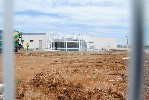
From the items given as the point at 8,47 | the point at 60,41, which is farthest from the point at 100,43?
the point at 8,47

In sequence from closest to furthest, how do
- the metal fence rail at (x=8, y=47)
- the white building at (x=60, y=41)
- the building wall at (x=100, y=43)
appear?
the metal fence rail at (x=8, y=47)
the white building at (x=60, y=41)
the building wall at (x=100, y=43)

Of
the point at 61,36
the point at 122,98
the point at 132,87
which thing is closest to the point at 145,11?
the point at 132,87

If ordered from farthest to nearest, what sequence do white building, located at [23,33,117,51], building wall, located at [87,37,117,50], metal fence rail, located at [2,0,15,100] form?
building wall, located at [87,37,117,50]
white building, located at [23,33,117,51]
metal fence rail, located at [2,0,15,100]

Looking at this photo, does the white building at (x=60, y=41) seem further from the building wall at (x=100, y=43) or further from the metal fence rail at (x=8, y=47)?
the metal fence rail at (x=8, y=47)

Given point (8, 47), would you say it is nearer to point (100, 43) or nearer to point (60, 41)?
point (60, 41)

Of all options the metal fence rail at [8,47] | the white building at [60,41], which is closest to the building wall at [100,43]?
the white building at [60,41]

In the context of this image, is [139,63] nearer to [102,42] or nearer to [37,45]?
[37,45]

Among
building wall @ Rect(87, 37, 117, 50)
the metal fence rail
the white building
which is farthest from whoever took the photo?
building wall @ Rect(87, 37, 117, 50)

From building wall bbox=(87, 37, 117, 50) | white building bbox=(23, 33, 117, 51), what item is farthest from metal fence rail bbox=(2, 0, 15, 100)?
building wall bbox=(87, 37, 117, 50)

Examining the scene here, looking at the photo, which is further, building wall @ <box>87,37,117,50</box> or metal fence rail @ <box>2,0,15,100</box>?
building wall @ <box>87,37,117,50</box>

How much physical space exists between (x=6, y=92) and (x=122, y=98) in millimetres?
4757

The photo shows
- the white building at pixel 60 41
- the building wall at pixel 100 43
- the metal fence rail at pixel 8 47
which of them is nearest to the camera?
the metal fence rail at pixel 8 47

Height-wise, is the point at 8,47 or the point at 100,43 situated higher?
the point at 100,43

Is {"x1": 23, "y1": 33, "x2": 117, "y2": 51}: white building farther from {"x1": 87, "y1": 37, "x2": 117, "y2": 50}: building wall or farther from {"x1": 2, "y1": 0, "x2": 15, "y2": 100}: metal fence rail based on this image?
{"x1": 2, "y1": 0, "x2": 15, "y2": 100}: metal fence rail
